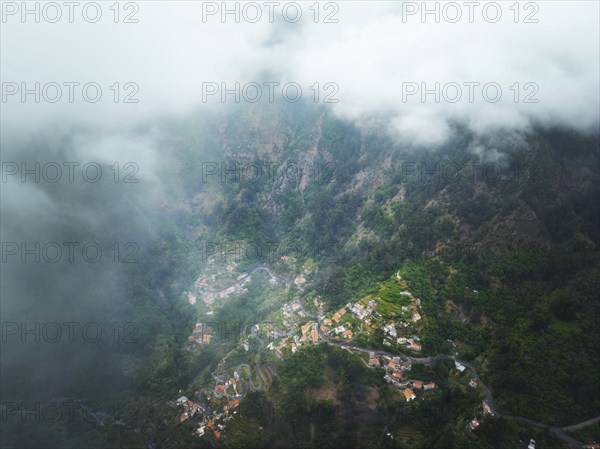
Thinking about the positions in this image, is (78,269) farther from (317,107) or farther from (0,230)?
(317,107)

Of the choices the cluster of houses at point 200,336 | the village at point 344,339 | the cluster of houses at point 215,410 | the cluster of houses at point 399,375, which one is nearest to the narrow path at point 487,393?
the village at point 344,339

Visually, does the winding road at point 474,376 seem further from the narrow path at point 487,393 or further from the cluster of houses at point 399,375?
the cluster of houses at point 399,375

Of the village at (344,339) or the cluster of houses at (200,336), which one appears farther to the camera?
the cluster of houses at (200,336)

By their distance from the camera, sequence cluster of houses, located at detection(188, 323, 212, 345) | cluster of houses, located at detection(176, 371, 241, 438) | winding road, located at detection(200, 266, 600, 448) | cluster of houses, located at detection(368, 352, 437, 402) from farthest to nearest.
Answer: cluster of houses, located at detection(188, 323, 212, 345) → cluster of houses, located at detection(176, 371, 241, 438) → cluster of houses, located at detection(368, 352, 437, 402) → winding road, located at detection(200, 266, 600, 448)

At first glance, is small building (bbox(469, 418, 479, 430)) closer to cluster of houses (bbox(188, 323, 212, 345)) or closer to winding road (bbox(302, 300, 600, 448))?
winding road (bbox(302, 300, 600, 448))

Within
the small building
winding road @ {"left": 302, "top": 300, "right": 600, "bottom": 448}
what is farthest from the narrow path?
the small building

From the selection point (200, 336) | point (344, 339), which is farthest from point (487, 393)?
point (200, 336)

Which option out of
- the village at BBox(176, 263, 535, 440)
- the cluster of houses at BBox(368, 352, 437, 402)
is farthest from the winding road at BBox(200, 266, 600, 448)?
the cluster of houses at BBox(368, 352, 437, 402)

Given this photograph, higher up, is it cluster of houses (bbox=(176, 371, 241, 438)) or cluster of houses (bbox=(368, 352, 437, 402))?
cluster of houses (bbox=(368, 352, 437, 402))

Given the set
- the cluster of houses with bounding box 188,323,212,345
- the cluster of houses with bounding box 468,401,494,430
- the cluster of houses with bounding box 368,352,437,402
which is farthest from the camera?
the cluster of houses with bounding box 188,323,212,345

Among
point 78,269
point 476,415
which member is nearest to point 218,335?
point 78,269

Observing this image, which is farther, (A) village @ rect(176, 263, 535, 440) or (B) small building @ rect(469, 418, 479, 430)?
(A) village @ rect(176, 263, 535, 440)

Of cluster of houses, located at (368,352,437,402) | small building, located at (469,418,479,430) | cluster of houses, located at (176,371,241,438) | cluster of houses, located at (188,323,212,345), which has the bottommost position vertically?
cluster of houses, located at (188,323,212,345)
